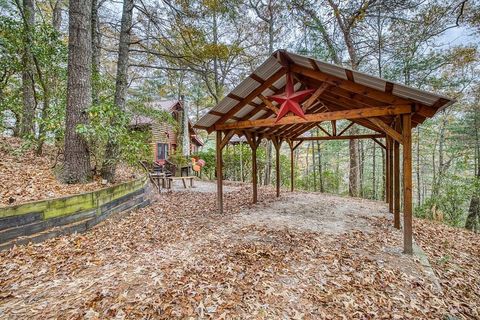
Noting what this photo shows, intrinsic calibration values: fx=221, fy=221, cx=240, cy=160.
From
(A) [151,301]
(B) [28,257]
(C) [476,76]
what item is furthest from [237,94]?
(C) [476,76]

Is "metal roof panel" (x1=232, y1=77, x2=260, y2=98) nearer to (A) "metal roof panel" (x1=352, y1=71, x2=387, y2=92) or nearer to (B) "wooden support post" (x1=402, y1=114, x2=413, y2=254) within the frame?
(A) "metal roof panel" (x1=352, y1=71, x2=387, y2=92)

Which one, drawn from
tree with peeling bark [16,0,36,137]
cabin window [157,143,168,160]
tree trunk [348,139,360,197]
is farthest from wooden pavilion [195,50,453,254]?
cabin window [157,143,168,160]

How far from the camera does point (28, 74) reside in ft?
18.1

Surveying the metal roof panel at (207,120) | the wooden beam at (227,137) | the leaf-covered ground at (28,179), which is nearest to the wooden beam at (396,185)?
the wooden beam at (227,137)

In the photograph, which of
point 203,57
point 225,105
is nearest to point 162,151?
point 203,57

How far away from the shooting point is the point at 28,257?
10.1 feet

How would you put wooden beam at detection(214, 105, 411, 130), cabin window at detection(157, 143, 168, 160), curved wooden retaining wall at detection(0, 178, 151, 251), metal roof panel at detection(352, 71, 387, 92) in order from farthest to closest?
cabin window at detection(157, 143, 168, 160), wooden beam at detection(214, 105, 411, 130), metal roof panel at detection(352, 71, 387, 92), curved wooden retaining wall at detection(0, 178, 151, 251)

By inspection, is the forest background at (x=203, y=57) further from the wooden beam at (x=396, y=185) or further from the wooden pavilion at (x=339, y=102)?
the wooden beam at (x=396, y=185)

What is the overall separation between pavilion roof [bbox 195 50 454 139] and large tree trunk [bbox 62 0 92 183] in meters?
2.71

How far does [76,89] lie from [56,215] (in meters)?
2.76

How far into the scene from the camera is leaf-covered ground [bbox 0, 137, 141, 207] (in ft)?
11.7

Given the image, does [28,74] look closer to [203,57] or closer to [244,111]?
[203,57]

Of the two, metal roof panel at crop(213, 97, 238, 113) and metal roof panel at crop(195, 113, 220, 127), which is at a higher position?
metal roof panel at crop(213, 97, 238, 113)

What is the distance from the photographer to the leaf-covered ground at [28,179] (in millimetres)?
3575
